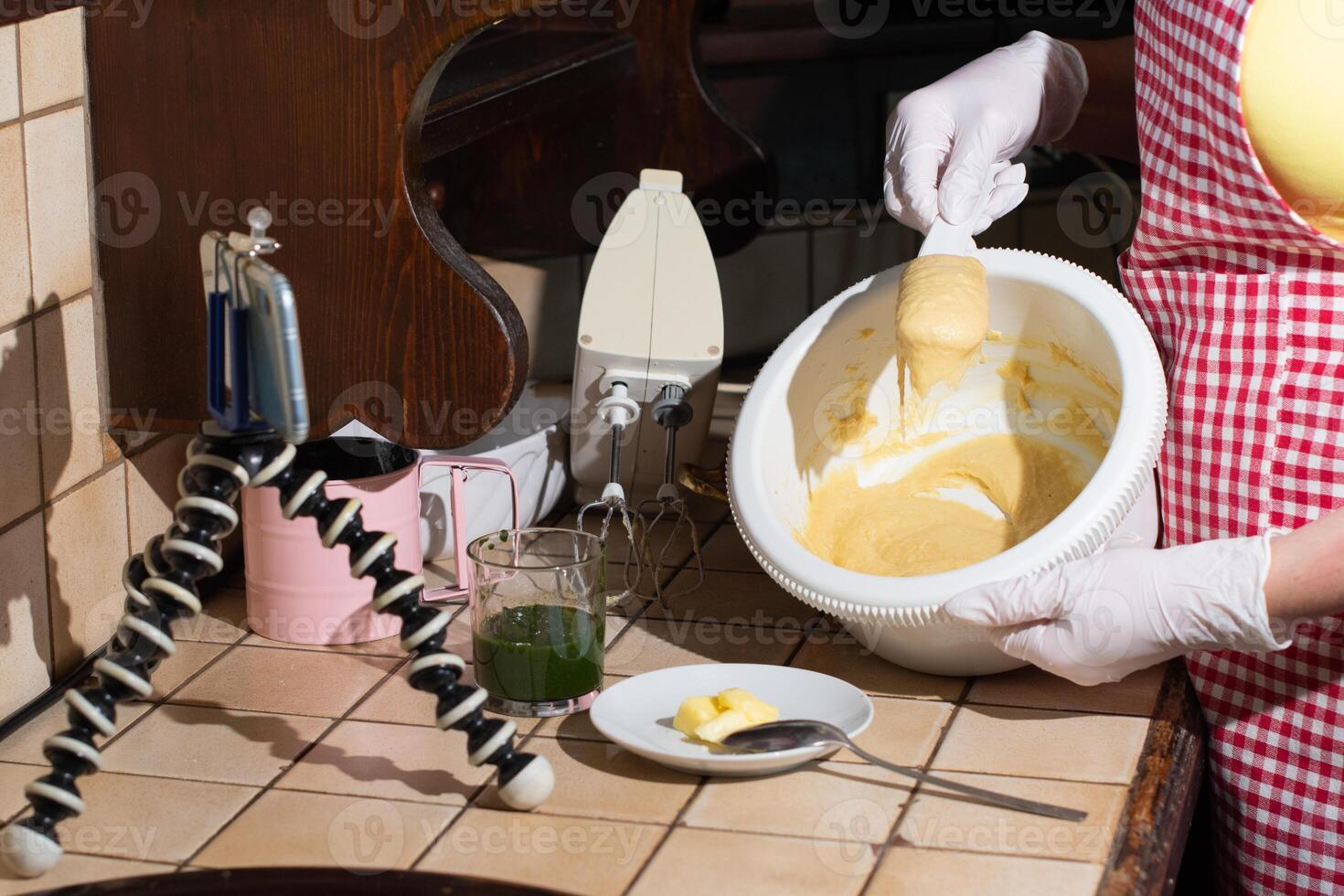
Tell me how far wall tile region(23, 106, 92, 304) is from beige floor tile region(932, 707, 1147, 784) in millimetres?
679

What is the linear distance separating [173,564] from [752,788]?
1.21 ft

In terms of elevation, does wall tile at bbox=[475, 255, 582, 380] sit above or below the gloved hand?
below

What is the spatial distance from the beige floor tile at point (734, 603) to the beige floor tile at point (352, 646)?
0.67 ft

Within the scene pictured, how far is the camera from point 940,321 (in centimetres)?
96

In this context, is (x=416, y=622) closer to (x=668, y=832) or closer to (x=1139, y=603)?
(x=668, y=832)

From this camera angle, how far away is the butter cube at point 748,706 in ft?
2.97

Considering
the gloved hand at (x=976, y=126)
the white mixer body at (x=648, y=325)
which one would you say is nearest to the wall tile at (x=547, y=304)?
the white mixer body at (x=648, y=325)

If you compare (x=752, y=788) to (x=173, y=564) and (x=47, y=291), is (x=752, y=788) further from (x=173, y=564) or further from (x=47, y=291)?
(x=47, y=291)

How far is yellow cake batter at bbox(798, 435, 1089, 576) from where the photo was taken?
41.9 inches

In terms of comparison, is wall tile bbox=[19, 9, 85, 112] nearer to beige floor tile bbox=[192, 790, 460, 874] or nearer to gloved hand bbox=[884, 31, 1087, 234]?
beige floor tile bbox=[192, 790, 460, 874]

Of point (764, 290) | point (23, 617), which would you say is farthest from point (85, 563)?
point (764, 290)

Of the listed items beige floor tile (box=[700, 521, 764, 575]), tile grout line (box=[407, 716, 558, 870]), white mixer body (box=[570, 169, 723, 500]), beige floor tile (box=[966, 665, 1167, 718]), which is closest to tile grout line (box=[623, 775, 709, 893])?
tile grout line (box=[407, 716, 558, 870])

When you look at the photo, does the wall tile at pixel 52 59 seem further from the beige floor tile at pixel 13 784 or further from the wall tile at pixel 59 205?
the beige floor tile at pixel 13 784

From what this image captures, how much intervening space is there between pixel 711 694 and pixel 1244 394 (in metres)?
0.42
